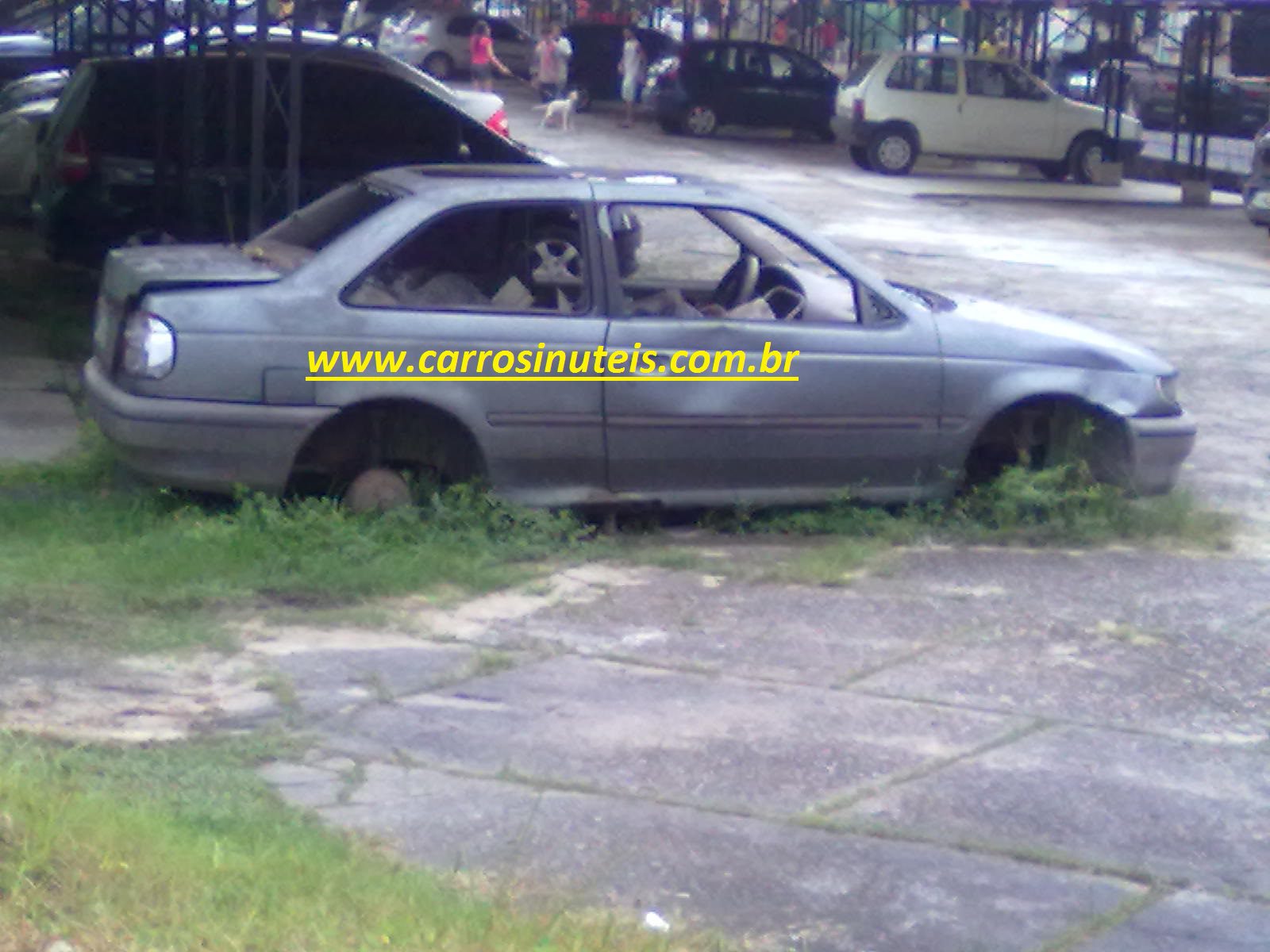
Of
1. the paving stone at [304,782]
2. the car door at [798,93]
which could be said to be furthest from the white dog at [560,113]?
the paving stone at [304,782]

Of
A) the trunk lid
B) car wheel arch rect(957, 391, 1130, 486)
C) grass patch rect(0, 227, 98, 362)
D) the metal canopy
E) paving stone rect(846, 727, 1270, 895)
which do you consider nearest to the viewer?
paving stone rect(846, 727, 1270, 895)

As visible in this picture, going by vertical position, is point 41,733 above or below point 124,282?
below

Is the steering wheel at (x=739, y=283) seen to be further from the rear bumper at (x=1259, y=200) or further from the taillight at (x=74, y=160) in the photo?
the rear bumper at (x=1259, y=200)

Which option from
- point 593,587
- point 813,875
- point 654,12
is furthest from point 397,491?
point 654,12

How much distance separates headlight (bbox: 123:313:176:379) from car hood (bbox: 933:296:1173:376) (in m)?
3.03

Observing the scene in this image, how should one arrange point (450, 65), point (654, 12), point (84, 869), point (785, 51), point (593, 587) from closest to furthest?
point (84, 869)
point (593, 587)
point (785, 51)
point (450, 65)
point (654, 12)

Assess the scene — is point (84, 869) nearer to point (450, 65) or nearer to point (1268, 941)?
point (1268, 941)

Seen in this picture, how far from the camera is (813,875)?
4656 mm

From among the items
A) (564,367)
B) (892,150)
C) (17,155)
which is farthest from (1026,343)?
(892,150)

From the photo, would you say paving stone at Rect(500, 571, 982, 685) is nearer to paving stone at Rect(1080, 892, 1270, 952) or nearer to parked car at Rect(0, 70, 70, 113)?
paving stone at Rect(1080, 892, 1270, 952)

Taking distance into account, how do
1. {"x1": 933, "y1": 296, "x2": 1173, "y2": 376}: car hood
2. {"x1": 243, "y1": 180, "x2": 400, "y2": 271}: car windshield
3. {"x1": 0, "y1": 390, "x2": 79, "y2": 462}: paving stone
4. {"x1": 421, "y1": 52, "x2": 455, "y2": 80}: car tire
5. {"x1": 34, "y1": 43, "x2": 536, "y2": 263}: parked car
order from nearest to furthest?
{"x1": 243, "y1": 180, "x2": 400, "y2": 271}: car windshield < {"x1": 933, "y1": 296, "x2": 1173, "y2": 376}: car hood < {"x1": 0, "y1": 390, "x2": 79, "y2": 462}: paving stone < {"x1": 34, "y1": 43, "x2": 536, "y2": 263}: parked car < {"x1": 421, "y1": 52, "x2": 455, "y2": 80}: car tire

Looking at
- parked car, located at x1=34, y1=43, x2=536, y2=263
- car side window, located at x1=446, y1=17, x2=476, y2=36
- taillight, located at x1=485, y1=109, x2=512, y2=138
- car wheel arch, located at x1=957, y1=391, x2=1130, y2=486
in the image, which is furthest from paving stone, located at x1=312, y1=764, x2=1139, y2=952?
car side window, located at x1=446, y1=17, x2=476, y2=36

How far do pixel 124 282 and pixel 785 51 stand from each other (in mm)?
27701

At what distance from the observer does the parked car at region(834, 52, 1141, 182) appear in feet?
91.9
